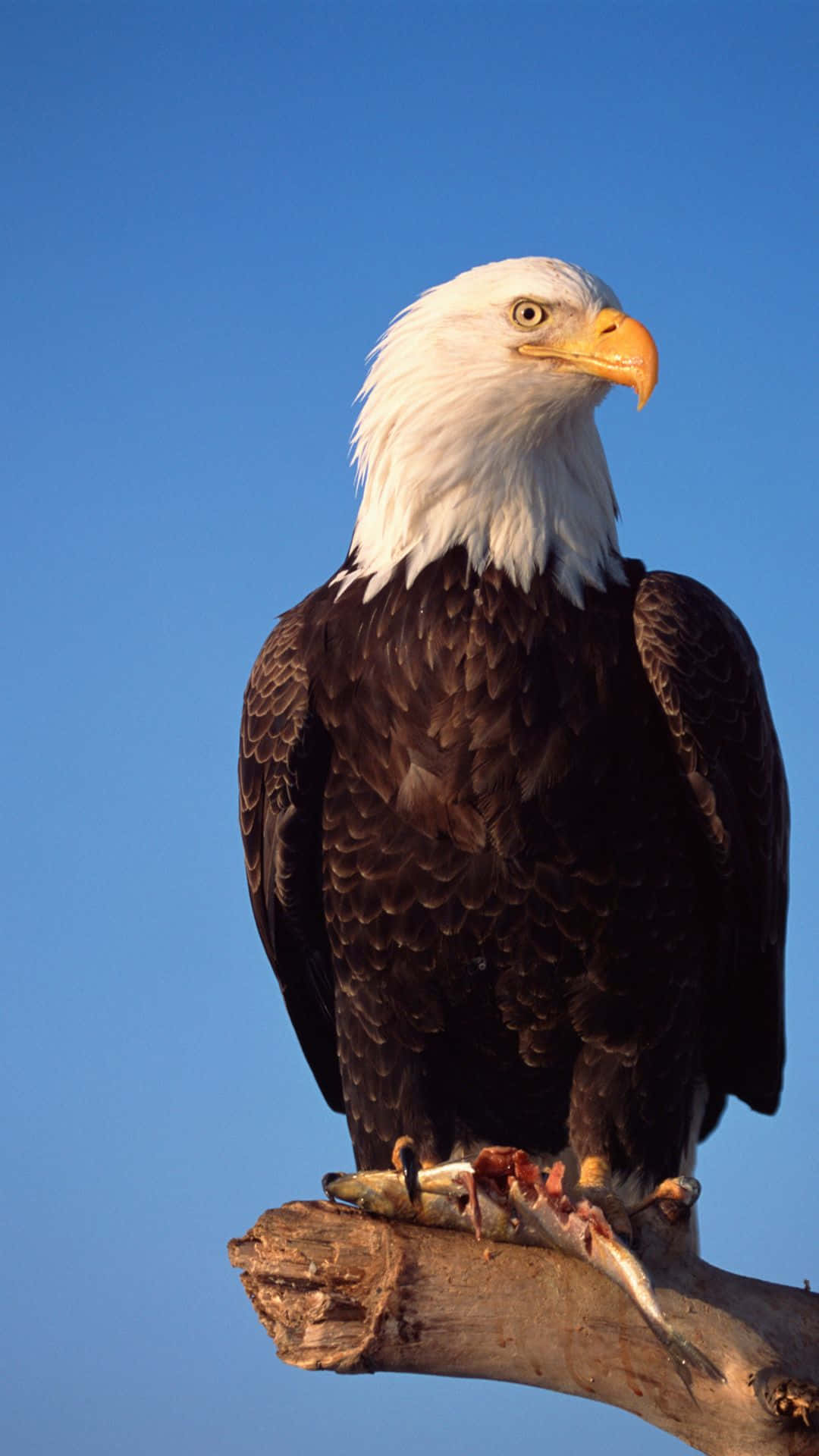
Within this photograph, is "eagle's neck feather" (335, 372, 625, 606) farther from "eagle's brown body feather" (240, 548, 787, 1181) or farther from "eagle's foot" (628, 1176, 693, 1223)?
"eagle's foot" (628, 1176, 693, 1223)

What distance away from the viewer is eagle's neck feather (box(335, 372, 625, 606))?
5.63m

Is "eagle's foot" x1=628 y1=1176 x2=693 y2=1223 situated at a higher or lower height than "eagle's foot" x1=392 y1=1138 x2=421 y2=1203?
lower

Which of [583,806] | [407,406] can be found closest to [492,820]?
[583,806]

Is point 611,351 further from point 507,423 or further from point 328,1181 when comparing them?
point 328,1181

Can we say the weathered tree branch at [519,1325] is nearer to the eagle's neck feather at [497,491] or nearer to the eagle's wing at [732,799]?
the eagle's wing at [732,799]

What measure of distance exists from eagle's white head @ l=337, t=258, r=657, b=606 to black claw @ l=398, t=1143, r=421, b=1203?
6.37 ft

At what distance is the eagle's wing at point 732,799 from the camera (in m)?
5.68

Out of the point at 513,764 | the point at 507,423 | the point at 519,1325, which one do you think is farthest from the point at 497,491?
the point at 519,1325

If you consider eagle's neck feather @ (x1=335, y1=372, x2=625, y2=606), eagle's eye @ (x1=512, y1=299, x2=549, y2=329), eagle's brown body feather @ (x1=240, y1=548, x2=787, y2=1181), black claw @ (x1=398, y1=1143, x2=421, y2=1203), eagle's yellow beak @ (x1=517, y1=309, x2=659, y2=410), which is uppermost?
eagle's eye @ (x1=512, y1=299, x2=549, y2=329)

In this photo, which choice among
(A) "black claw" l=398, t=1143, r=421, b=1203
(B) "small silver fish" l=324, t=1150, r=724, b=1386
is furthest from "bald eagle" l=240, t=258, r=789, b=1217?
(B) "small silver fish" l=324, t=1150, r=724, b=1386

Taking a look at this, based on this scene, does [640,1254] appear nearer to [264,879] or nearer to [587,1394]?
[587,1394]

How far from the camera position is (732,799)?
5.86 m

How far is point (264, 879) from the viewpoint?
242 inches

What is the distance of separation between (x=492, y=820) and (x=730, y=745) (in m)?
1.03
